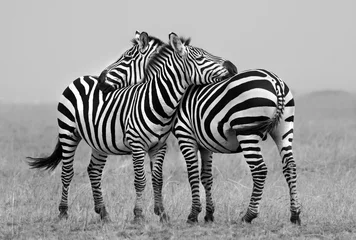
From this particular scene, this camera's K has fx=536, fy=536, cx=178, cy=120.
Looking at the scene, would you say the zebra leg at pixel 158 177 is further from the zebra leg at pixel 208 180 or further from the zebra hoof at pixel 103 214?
the zebra hoof at pixel 103 214

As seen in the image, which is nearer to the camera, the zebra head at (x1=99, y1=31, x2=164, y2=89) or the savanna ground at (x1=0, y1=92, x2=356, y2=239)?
the savanna ground at (x1=0, y1=92, x2=356, y2=239)

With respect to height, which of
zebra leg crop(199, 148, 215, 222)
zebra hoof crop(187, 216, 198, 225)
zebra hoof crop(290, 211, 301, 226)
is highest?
zebra leg crop(199, 148, 215, 222)

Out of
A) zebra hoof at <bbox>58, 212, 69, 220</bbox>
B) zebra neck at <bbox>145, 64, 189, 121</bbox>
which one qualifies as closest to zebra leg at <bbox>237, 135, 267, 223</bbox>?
zebra neck at <bbox>145, 64, 189, 121</bbox>

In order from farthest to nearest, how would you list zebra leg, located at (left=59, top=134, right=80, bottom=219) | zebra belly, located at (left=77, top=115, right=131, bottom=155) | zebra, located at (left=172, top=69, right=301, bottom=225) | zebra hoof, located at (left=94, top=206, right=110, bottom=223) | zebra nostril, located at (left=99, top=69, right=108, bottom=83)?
zebra leg, located at (left=59, top=134, right=80, bottom=219) < zebra nostril, located at (left=99, top=69, right=108, bottom=83) < zebra hoof, located at (left=94, top=206, right=110, bottom=223) < zebra belly, located at (left=77, top=115, right=131, bottom=155) < zebra, located at (left=172, top=69, right=301, bottom=225)

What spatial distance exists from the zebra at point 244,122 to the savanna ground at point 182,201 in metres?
0.44

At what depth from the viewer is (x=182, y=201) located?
932 cm

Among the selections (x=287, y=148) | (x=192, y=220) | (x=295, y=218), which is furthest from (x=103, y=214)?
(x=287, y=148)

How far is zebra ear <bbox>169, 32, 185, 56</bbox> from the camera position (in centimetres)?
714

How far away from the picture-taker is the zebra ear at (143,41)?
319 inches

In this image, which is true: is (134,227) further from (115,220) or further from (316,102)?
(316,102)

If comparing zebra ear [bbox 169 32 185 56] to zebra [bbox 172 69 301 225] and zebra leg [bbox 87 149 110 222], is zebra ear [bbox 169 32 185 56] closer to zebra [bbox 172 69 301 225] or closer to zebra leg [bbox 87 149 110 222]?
zebra [bbox 172 69 301 225]

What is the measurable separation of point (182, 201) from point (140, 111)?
263cm

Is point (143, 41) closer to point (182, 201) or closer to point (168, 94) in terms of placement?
point (168, 94)

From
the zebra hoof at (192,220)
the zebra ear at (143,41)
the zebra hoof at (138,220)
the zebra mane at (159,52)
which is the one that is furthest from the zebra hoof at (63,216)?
the zebra ear at (143,41)
